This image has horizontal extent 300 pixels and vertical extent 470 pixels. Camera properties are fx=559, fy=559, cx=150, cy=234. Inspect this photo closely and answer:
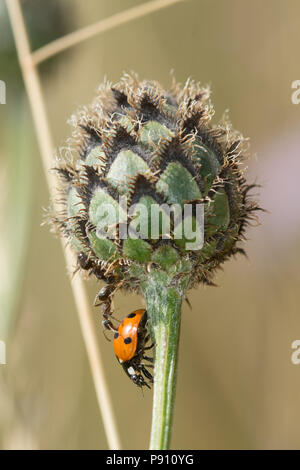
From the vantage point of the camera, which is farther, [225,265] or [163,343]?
[225,265]

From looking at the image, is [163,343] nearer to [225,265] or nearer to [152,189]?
[152,189]

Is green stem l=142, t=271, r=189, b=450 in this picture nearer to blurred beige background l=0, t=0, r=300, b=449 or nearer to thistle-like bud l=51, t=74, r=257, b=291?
thistle-like bud l=51, t=74, r=257, b=291

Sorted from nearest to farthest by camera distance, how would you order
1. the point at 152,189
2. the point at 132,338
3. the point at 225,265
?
1. the point at 152,189
2. the point at 132,338
3. the point at 225,265

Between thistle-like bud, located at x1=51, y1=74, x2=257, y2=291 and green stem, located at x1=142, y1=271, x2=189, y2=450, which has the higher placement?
thistle-like bud, located at x1=51, y1=74, x2=257, y2=291

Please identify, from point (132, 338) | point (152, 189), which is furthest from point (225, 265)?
point (152, 189)

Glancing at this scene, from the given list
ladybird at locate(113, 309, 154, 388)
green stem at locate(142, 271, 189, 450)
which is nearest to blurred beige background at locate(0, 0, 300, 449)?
ladybird at locate(113, 309, 154, 388)

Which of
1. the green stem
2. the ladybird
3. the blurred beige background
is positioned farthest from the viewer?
the blurred beige background

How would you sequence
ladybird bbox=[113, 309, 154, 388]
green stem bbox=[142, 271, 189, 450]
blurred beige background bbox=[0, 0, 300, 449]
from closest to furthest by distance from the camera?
green stem bbox=[142, 271, 189, 450] → ladybird bbox=[113, 309, 154, 388] → blurred beige background bbox=[0, 0, 300, 449]
